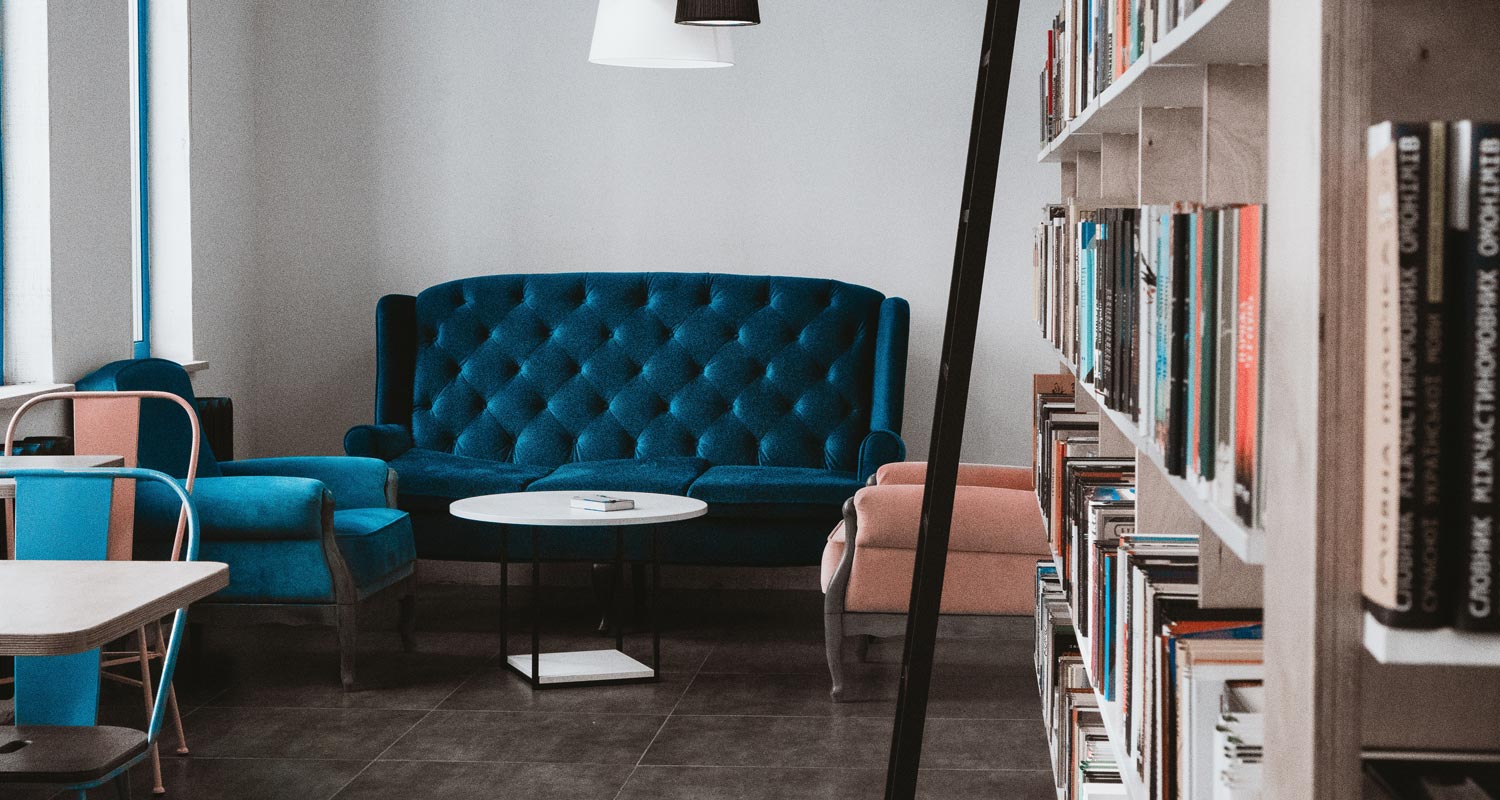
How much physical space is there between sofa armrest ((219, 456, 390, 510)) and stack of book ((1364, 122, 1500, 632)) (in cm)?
456

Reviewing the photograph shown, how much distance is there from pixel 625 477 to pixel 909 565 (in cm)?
139

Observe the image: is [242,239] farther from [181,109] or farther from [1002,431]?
[1002,431]

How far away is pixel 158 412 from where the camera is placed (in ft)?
14.8

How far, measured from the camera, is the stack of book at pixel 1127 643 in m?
1.22

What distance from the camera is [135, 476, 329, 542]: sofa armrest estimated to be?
4285mm

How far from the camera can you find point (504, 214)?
6219mm

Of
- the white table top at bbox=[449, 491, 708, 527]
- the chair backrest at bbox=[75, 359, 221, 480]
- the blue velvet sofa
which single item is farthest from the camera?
the blue velvet sofa

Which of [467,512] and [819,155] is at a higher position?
[819,155]

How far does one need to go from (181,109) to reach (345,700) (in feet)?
8.55

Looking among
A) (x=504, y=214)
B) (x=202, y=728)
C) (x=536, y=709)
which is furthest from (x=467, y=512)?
(x=504, y=214)

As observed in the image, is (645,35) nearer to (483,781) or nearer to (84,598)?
(483,781)

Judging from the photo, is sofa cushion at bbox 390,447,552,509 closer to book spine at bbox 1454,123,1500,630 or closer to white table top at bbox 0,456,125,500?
white table top at bbox 0,456,125,500

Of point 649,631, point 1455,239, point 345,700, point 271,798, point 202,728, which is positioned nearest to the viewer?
point 1455,239

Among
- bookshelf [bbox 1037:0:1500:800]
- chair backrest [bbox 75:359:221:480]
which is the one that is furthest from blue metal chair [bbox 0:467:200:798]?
bookshelf [bbox 1037:0:1500:800]
